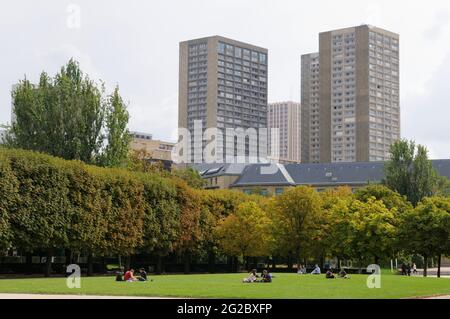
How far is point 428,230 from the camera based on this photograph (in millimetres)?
80562

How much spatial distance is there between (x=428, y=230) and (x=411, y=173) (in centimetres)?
3499

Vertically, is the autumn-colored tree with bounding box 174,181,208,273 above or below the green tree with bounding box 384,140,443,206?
Answer: below

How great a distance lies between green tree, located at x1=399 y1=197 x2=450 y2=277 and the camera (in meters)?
80.3

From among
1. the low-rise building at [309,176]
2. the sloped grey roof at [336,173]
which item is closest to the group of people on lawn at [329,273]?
the low-rise building at [309,176]

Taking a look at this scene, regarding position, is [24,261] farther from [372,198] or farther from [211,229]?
[372,198]

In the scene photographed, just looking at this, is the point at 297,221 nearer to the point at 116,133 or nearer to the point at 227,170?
the point at 116,133

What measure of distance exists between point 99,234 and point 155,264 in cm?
1919

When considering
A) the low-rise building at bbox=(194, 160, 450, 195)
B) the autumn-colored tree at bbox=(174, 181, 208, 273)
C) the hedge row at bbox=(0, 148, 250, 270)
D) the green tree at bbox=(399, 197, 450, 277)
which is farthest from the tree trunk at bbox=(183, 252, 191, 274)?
the low-rise building at bbox=(194, 160, 450, 195)

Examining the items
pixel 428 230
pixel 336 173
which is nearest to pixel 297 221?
pixel 428 230

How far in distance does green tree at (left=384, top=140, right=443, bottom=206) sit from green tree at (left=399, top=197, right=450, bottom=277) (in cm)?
3074

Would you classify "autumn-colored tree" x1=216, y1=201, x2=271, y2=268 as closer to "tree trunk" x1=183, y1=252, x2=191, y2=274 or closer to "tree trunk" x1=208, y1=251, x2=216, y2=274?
"tree trunk" x1=208, y1=251, x2=216, y2=274

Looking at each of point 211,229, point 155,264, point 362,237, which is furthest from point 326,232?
point 155,264

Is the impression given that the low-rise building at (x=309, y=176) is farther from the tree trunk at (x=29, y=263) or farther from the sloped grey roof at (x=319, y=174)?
the tree trunk at (x=29, y=263)
